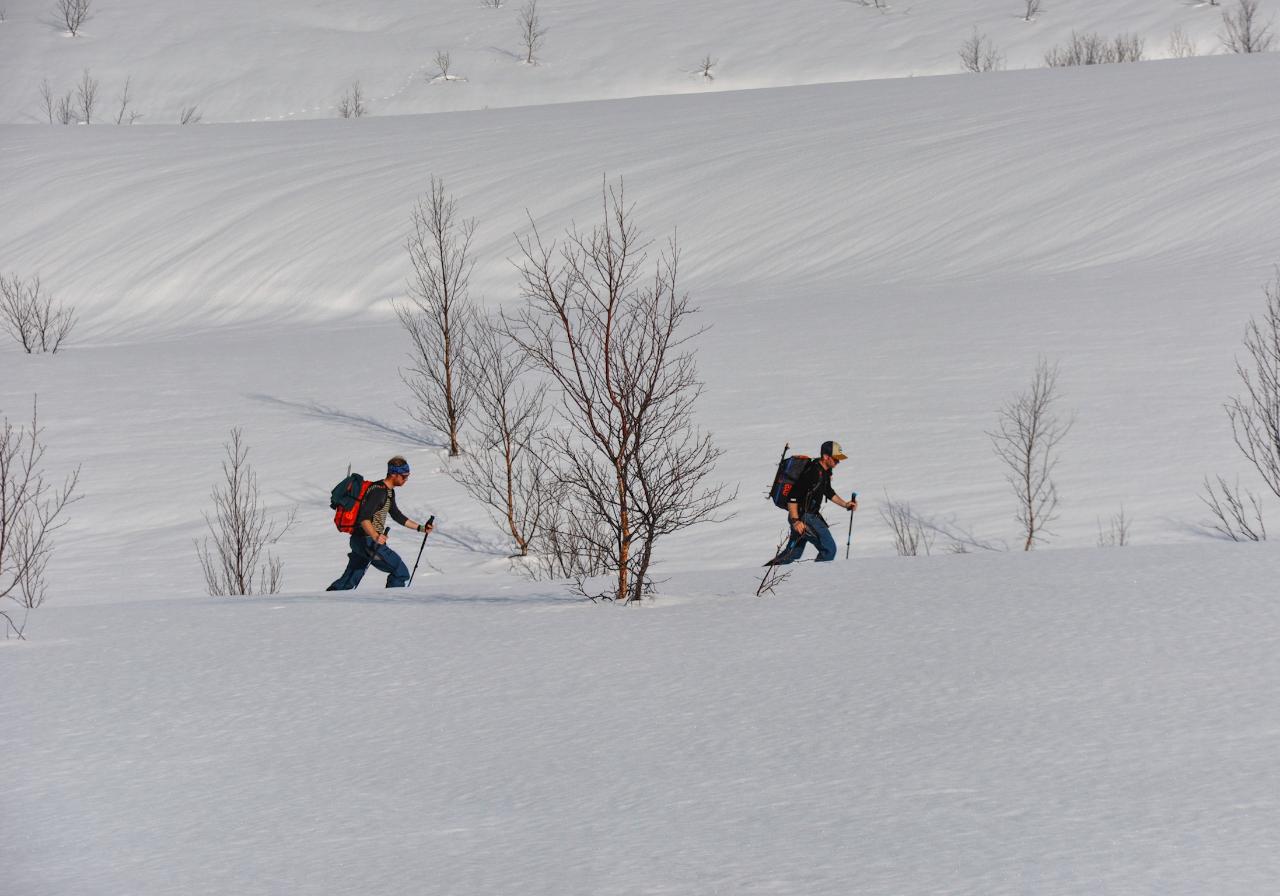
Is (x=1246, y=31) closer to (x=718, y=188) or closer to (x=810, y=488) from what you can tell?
(x=718, y=188)

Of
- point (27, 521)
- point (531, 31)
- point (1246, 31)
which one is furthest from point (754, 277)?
point (531, 31)

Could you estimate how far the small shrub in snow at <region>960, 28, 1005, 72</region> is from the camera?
4453 cm

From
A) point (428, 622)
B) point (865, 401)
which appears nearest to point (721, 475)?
point (865, 401)

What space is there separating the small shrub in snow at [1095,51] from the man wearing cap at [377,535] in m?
34.0

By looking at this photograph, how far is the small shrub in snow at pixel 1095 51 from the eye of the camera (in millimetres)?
42125

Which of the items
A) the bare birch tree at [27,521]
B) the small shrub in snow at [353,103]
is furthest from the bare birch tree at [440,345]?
the small shrub in snow at [353,103]

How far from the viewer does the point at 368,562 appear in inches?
487

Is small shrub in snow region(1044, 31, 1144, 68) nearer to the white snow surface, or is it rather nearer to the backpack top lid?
the white snow surface

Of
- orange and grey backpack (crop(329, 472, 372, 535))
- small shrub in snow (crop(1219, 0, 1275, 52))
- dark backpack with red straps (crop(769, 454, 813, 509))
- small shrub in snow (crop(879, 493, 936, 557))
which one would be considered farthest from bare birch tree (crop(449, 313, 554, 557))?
small shrub in snow (crop(1219, 0, 1275, 52))

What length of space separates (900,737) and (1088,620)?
2188 millimetres

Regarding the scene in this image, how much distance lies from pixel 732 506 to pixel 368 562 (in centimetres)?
497

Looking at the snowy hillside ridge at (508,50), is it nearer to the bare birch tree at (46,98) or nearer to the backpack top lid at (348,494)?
the bare birch tree at (46,98)

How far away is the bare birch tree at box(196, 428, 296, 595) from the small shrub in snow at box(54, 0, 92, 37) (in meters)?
44.2

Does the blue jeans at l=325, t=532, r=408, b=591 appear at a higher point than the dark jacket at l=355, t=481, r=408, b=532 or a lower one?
lower
